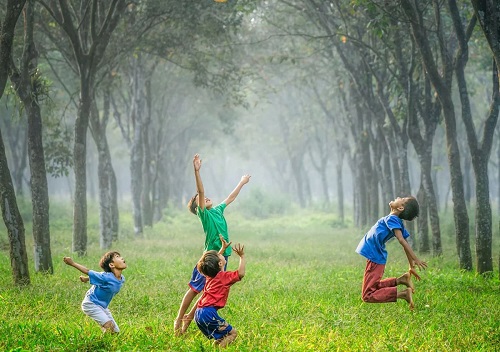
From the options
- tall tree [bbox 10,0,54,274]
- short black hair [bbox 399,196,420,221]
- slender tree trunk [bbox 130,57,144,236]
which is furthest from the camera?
slender tree trunk [bbox 130,57,144,236]

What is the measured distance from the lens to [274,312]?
7527 millimetres

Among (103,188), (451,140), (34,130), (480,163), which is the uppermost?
(34,130)

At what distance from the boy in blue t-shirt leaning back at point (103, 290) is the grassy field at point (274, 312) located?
0.70 ft

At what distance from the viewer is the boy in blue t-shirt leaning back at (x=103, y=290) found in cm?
589

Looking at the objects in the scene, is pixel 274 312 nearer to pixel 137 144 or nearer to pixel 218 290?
pixel 218 290

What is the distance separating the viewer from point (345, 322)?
686 cm

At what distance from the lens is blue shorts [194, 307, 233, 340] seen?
5.68m

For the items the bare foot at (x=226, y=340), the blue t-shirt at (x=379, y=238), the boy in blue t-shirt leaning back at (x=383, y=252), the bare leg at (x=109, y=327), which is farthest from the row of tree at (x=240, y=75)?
the bare foot at (x=226, y=340)

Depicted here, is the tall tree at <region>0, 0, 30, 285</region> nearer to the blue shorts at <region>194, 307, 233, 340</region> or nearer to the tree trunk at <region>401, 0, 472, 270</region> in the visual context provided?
the blue shorts at <region>194, 307, 233, 340</region>

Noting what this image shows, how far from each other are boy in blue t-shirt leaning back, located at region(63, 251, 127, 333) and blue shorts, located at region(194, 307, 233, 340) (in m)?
1.04

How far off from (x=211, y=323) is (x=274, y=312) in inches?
80.2

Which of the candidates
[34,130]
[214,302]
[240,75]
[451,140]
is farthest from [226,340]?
[240,75]

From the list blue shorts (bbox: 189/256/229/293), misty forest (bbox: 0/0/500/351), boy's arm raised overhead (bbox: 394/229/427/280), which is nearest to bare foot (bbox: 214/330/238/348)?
misty forest (bbox: 0/0/500/351)

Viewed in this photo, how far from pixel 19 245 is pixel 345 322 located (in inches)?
232
